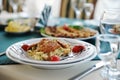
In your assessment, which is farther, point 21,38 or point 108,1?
point 108,1

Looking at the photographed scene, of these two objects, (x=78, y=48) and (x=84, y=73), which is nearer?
(x=84, y=73)

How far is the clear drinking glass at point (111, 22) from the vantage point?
88cm

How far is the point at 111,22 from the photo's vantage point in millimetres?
927

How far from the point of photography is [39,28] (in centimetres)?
130

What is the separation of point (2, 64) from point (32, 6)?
4.68 ft

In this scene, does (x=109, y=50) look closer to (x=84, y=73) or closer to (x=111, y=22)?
(x=84, y=73)

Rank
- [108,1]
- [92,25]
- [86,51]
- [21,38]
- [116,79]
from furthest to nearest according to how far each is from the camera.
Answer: [108,1] < [92,25] < [21,38] < [86,51] < [116,79]

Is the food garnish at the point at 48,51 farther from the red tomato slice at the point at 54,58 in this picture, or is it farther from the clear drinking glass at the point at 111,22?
the clear drinking glass at the point at 111,22

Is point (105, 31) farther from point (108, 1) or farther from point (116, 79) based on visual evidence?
point (108, 1)

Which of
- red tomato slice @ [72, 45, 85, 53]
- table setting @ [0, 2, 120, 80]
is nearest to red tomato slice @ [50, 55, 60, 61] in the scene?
table setting @ [0, 2, 120, 80]

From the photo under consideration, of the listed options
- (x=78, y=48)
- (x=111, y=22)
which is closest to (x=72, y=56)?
(x=78, y=48)

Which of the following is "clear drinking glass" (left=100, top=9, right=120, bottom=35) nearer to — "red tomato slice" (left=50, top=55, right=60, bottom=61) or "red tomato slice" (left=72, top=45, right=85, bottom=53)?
"red tomato slice" (left=72, top=45, right=85, bottom=53)

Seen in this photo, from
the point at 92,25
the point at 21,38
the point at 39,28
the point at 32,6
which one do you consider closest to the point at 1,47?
the point at 21,38

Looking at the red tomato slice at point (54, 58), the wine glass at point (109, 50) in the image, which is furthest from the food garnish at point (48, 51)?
the wine glass at point (109, 50)
